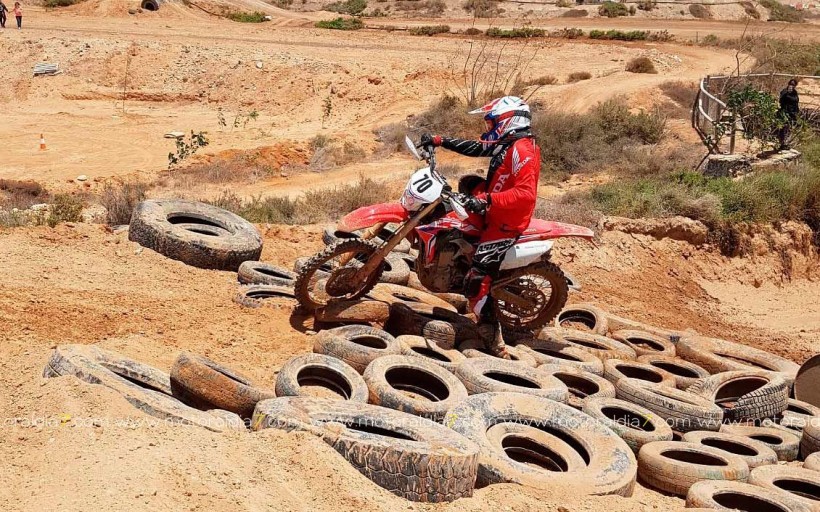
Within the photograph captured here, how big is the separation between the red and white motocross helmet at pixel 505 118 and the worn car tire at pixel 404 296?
196cm

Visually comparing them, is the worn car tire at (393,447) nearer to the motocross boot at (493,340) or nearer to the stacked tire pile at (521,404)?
the stacked tire pile at (521,404)

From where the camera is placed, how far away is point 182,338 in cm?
773

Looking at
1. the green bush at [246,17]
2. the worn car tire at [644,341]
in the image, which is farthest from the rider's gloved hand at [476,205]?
the green bush at [246,17]

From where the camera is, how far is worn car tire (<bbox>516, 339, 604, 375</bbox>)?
8516mm

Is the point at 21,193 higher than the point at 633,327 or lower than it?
lower

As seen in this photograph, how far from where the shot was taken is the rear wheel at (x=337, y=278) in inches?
319

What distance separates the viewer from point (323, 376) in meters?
7.14

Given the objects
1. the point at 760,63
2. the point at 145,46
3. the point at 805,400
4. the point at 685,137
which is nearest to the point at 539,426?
the point at 805,400

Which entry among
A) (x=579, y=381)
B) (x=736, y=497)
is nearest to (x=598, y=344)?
(x=579, y=381)

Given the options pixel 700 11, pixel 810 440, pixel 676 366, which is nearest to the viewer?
pixel 810 440

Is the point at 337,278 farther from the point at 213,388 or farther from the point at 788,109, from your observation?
the point at 788,109

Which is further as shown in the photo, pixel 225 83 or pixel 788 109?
pixel 225 83

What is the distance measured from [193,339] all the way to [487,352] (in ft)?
9.37

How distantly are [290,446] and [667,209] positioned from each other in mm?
10240
